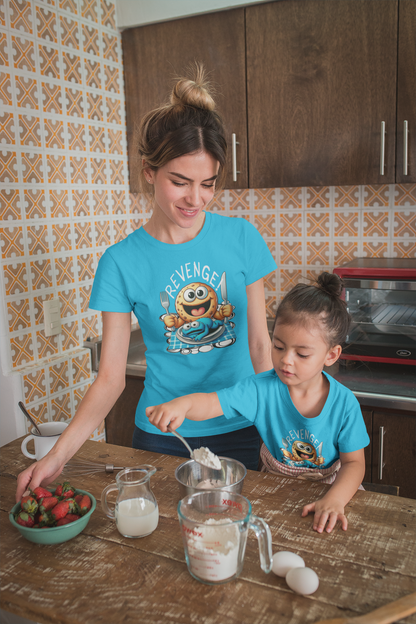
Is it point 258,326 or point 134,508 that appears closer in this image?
point 134,508

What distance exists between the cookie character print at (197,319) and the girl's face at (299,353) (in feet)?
0.68

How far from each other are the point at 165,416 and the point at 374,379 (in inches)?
42.3

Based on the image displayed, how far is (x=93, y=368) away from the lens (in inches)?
88.0

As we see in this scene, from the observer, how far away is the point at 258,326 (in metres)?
1.42

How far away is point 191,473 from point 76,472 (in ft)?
1.07

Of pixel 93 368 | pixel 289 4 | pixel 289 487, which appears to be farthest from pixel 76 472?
pixel 289 4

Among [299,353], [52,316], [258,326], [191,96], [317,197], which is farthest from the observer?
[317,197]

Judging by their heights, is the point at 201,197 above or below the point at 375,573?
above

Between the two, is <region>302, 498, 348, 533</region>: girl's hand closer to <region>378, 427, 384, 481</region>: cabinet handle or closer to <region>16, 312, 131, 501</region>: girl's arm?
<region>16, 312, 131, 501</region>: girl's arm

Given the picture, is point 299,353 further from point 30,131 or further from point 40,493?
point 30,131

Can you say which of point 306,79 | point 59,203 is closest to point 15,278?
point 59,203

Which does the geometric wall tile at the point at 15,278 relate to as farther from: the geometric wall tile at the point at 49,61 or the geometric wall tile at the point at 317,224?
the geometric wall tile at the point at 317,224

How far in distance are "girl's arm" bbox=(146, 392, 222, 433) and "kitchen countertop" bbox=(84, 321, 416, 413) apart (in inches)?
28.7

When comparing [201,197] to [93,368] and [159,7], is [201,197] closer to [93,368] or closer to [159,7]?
[93,368]
